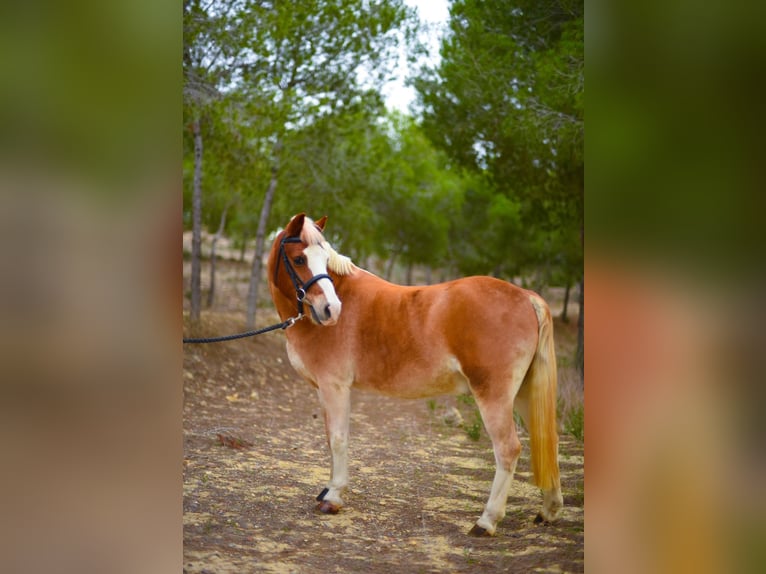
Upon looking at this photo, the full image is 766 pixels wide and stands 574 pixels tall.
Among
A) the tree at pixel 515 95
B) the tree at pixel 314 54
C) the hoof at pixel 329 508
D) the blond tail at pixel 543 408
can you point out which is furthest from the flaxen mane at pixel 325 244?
the tree at pixel 314 54

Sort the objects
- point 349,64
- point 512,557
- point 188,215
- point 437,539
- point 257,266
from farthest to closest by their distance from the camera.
A: point 188,215 → point 257,266 → point 349,64 → point 437,539 → point 512,557

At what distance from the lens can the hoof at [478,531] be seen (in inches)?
102

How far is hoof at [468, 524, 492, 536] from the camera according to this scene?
8.47 feet

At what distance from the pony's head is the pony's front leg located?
0.35 metres

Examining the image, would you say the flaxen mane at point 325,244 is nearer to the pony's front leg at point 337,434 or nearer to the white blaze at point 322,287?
the white blaze at point 322,287

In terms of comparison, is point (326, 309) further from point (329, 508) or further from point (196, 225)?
point (196, 225)

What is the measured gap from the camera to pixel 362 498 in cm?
295

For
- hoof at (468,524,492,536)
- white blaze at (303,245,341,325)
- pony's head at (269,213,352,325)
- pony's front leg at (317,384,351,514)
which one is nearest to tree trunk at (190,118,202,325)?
pony's head at (269,213,352,325)
